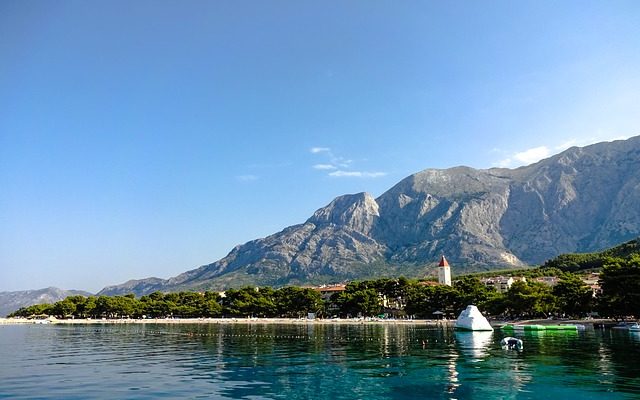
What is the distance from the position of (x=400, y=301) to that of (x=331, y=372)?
436 feet

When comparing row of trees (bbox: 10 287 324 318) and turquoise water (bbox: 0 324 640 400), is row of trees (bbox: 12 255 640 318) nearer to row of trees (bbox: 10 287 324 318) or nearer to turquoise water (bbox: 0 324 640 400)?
row of trees (bbox: 10 287 324 318)

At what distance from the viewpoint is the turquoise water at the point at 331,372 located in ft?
94.2

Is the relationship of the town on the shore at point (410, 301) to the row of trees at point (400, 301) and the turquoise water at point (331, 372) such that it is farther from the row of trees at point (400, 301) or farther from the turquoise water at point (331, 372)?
the turquoise water at point (331, 372)

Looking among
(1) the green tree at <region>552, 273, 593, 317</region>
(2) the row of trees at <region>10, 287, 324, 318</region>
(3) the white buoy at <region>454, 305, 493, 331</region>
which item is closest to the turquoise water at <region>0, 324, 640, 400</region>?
(3) the white buoy at <region>454, 305, 493, 331</region>

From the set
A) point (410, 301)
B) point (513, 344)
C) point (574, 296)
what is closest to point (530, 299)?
point (574, 296)

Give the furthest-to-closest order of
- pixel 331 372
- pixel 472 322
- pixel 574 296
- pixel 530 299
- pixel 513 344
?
pixel 530 299 → pixel 574 296 → pixel 472 322 → pixel 513 344 → pixel 331 372

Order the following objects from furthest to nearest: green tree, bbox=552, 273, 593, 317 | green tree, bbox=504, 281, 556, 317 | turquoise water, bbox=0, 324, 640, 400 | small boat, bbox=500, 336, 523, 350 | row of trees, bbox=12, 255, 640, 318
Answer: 1. green tree, bbox=504, 281, 556, 317
2. green tree, bbox=552, 273, 593, 317
3. row of trees, bbox=12, 255, 640, 318
4. small boat, bbox=500, 336, 523, 350
5. turquoise water, bbox=0, 324, 640, 400

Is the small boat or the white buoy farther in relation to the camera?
the white buoy

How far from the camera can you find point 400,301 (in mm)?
164750

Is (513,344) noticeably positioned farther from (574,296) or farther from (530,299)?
(574,296)

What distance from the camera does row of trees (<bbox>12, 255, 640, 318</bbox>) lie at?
91056 mm

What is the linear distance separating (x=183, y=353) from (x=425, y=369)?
2838 cm

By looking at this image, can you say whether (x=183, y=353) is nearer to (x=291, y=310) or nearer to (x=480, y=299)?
(x=480, y=299)

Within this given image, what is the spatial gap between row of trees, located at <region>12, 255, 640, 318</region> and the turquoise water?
38252mm
